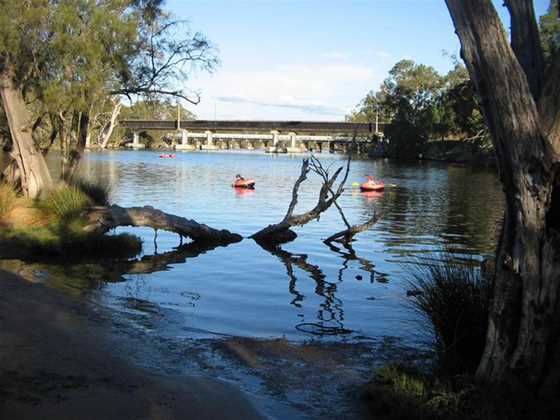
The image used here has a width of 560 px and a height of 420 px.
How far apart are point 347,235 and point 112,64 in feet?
27.3

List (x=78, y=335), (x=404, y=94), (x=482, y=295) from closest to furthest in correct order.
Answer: (x=482, y=295) < (x=78, y=335) < (x=404, y=94)

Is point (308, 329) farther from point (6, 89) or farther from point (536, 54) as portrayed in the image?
point (6, 89)

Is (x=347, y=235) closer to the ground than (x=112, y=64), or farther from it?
closer to the ground

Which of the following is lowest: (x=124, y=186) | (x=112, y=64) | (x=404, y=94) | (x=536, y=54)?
(x=124, y=186)

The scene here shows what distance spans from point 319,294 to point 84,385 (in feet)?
23.9

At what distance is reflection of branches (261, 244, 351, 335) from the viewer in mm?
9750

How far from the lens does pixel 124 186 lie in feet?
128

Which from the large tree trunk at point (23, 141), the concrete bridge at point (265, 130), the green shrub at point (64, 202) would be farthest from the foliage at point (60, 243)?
the concrete bridge at point (265, 130)

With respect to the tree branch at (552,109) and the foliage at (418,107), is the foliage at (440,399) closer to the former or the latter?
the tree branch at (552,109)

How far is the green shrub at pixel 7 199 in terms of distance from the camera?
636 inches

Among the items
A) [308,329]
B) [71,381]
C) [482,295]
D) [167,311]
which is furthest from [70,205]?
[482,295]

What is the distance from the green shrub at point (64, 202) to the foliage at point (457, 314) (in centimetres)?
1158

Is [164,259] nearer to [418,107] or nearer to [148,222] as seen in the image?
[148,222]

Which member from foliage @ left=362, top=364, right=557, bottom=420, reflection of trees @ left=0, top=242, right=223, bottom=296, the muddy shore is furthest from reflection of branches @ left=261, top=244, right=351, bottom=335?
foliage @ left=362, top=364, right=557, bottom=420
